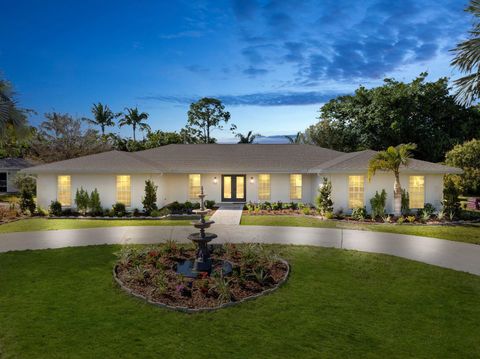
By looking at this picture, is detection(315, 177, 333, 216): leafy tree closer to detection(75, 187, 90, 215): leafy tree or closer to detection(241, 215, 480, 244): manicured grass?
detection(241, 215, 480, 244): manicured grass

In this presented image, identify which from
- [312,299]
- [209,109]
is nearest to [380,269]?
[312,299]

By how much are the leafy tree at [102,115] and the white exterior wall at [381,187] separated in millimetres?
42609

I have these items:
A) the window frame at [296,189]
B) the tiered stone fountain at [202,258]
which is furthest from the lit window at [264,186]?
the tiered stone fountain at [202,258]

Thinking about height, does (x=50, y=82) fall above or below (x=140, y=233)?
above

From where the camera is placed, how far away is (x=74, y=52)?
81.6 ft

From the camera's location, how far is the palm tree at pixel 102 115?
5322 centimetres

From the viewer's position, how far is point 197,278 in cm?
902

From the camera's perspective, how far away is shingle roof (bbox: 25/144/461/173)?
68.4ft

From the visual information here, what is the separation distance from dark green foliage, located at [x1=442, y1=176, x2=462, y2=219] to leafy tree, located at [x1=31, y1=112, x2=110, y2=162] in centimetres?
3214

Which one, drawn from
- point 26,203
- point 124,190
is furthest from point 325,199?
point 26,203

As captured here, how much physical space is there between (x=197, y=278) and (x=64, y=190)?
16322 mm

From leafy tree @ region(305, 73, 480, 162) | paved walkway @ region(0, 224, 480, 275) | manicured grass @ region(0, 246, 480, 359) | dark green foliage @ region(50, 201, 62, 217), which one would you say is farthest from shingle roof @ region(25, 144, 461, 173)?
leafy tree @ region(305, 73, 480, 162)

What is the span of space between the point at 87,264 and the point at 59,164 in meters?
14.4

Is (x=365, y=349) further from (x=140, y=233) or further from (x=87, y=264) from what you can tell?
(x=140, y=233)
